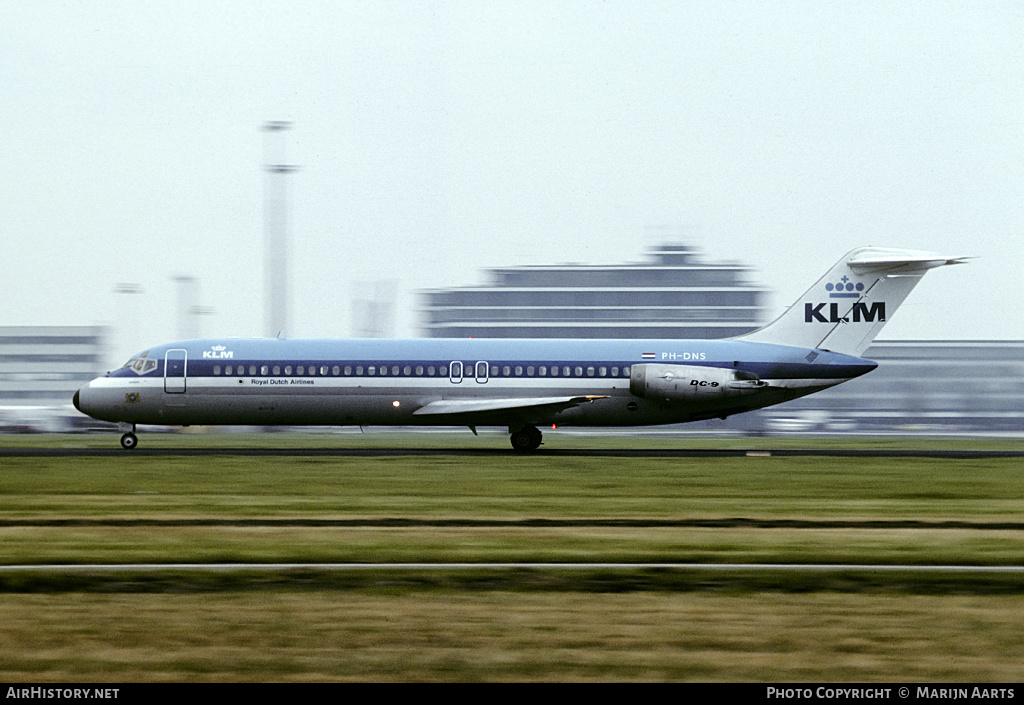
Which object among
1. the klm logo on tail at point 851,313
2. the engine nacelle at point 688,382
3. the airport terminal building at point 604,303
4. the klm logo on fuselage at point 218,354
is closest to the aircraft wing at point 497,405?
the engine nacelle at point 688,382

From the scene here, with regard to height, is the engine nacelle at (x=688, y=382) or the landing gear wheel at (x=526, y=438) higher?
the engine nacelle at (x=688, y=382)

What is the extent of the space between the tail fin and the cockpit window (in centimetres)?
1974

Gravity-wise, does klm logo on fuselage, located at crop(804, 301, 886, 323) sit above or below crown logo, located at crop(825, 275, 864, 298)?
below

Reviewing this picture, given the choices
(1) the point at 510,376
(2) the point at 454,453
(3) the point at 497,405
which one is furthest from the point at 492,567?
(1) the point at 510,376

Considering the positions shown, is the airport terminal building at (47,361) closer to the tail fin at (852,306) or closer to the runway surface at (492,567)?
the tail fin at (852,306)

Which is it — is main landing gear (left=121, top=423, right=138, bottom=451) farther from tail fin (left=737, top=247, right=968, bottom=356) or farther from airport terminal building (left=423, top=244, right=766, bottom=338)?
airport terminal building (left=423, top=244, right=766, bottom=338)

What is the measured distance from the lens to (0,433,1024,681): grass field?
30.9ft

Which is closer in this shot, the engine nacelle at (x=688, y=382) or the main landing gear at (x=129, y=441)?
the engine nacelle at (x=688, y=382)

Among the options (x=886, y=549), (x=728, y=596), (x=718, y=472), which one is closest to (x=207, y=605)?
(x=728, y=596)

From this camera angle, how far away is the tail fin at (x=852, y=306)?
123ft

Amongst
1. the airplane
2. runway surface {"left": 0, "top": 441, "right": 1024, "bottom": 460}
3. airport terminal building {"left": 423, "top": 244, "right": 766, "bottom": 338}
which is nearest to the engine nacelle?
the airplane

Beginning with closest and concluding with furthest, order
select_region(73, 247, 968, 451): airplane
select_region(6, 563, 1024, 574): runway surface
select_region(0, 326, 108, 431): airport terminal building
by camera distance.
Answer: select_region(6, 563, 1024, 574): runway surface → select_region(73, 247, 968, 451): airplane → select_region(0, 326, 108, 431): airport terminal building

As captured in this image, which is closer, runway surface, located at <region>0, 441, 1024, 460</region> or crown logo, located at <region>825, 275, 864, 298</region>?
runway surface, located at <region>0, 441, 1024, 460</region>
